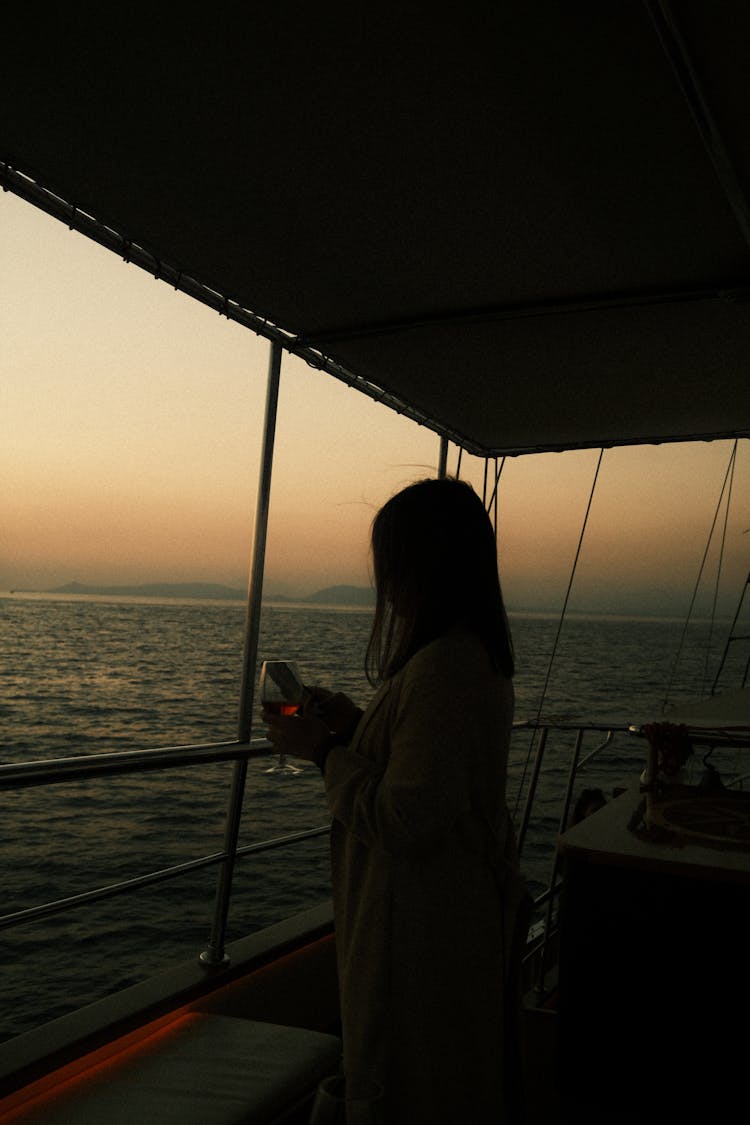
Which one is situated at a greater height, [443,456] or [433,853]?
[443,456]

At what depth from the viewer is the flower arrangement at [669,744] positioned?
240 centimetres

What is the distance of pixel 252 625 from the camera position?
8.09 ft

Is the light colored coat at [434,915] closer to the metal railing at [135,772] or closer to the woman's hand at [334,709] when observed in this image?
the woman's hand at [334,709]

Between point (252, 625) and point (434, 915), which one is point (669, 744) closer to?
point (252, 625)

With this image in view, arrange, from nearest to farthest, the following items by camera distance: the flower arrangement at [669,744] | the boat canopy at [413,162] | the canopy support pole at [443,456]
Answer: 1. the boat canopy at [413,162]
2. the flower arrangement at [669,744]
3. the canopy support pole at [443,456]

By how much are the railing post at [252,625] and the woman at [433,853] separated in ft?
3.82

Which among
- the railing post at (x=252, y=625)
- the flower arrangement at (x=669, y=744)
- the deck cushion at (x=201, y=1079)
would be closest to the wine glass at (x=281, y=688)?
the deck cushion at (x=201, y=1079)

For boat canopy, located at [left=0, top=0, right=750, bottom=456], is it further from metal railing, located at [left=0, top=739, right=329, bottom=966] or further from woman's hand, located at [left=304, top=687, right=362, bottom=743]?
metal railing, located at [left=0, top=739, right=329, bottom=966]

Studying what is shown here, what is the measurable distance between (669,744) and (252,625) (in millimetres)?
1259

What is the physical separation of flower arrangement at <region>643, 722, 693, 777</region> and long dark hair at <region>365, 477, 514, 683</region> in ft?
4.45

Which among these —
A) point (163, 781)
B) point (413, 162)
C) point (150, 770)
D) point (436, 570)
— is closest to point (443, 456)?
point (413, 162)

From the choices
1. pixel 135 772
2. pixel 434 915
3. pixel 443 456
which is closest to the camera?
pixel 434 915

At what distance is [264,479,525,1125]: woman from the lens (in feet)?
3.52

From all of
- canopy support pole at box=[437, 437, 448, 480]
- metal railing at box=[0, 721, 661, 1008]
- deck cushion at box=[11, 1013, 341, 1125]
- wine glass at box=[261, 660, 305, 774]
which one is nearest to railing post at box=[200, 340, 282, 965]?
metal railing at box=[0, 721, 661, 1008]
